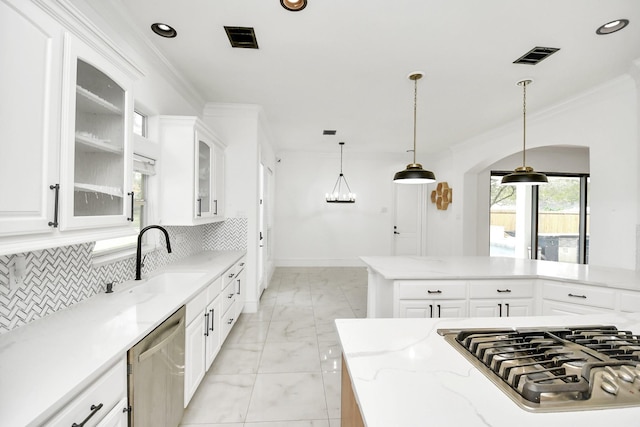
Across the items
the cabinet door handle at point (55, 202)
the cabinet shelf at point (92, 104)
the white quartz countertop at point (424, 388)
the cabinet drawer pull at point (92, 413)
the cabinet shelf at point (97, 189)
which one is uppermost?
the cabinet shelf at point (92, 104)

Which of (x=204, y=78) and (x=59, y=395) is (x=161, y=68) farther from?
(x=59, y=395)

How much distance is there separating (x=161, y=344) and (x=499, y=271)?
273cm

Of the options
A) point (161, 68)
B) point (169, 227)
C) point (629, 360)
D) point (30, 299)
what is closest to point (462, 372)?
point (629, 360)

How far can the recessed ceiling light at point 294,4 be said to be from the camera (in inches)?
75.0

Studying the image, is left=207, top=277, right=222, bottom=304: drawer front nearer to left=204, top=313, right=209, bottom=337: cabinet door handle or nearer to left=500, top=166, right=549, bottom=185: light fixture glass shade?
left=204, top=313, right=209, bottom=337: cabinet door handle

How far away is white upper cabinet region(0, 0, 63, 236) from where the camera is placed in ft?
3.07

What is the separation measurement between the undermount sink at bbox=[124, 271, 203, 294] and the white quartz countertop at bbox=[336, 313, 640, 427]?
1.61 meters

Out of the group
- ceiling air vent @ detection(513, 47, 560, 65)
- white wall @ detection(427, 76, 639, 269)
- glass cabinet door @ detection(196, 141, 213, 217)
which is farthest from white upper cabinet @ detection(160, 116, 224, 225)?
white wall @ detection(427, 76, 639, 269)

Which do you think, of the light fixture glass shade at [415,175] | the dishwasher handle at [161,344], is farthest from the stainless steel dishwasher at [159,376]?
the light fixture glass shade at [415,175]

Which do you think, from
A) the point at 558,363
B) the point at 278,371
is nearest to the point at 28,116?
the point at 558,363

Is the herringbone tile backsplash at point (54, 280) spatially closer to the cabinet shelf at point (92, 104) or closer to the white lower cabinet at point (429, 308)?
the cabinet shelf at point (92, 104)

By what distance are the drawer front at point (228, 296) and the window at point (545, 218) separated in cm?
565

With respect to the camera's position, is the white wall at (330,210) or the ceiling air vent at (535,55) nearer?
the ceiling air vent at (535,55)

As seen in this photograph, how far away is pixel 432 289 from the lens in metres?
2.51
